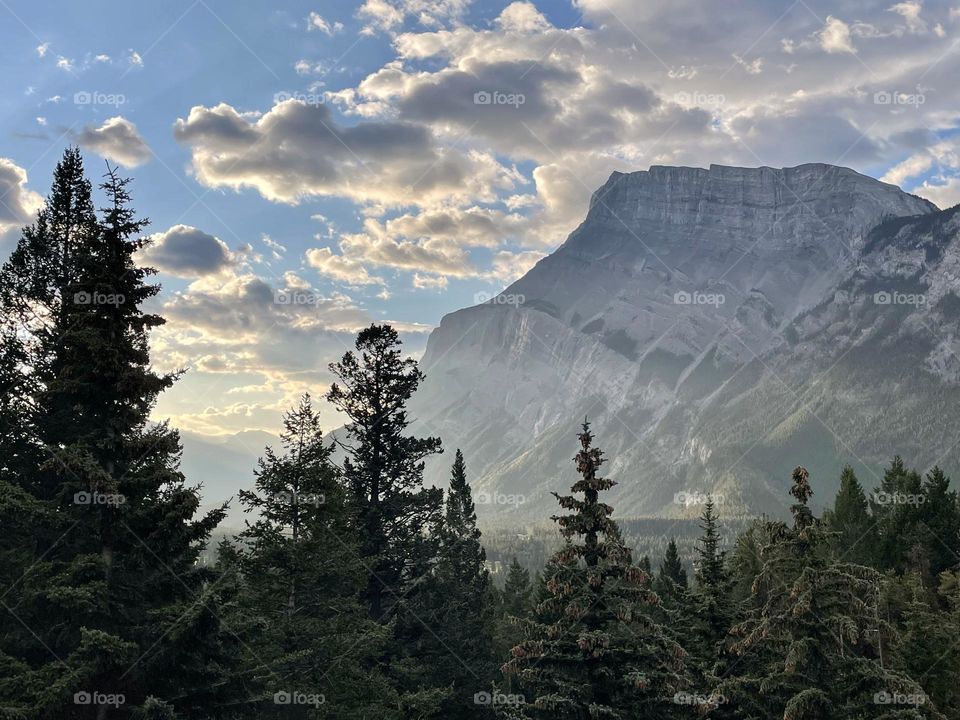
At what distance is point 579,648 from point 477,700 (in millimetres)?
11720

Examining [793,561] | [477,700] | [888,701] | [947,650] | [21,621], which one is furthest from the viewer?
[947,650]

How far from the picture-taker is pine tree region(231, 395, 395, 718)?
906 inches

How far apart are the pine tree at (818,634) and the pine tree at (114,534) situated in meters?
16.4

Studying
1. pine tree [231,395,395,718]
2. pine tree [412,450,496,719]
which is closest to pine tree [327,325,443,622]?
pine tree [412,450,496,719]

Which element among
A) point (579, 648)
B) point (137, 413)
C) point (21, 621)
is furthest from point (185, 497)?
point (579, 648)

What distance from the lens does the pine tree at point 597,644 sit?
23.4 metres

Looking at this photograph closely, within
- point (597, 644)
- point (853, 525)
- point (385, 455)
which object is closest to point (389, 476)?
point (385, 455)

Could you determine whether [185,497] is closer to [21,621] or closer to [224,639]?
[224,639]

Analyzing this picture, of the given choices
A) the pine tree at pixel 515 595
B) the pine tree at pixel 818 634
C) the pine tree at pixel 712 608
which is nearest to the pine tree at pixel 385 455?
the pine tree at pixel 712 608

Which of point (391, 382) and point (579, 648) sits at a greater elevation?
point (391, 382)

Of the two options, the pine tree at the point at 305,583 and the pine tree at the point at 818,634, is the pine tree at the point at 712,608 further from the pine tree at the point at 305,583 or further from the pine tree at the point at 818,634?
the pine tree at the point at 305,583

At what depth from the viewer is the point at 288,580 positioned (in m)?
24.1

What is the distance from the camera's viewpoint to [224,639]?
768 inches

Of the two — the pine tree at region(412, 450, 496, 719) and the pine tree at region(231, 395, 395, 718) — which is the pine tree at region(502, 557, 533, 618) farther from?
the pine tree at region(231, 395, 395, 718)
